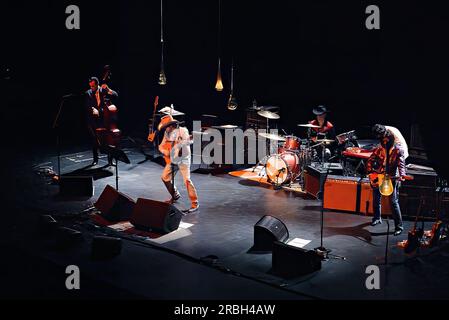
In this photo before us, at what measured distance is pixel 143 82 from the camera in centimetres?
1809

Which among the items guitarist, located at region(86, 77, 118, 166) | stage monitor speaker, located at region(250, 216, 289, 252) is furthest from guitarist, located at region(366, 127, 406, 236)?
guitarist, located at region(86, 77, 118, 166)

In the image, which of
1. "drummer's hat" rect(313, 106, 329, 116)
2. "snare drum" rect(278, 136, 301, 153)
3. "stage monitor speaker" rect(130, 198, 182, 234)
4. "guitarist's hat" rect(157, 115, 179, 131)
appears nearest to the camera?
"stage monitor speaker" rect(130, 198, 182, 234)

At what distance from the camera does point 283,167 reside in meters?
12.5

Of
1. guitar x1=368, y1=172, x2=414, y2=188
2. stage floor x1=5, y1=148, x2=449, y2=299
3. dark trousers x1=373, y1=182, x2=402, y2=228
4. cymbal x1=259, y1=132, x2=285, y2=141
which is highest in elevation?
cymbal x1=259, y1=132, x2=285, y2=141

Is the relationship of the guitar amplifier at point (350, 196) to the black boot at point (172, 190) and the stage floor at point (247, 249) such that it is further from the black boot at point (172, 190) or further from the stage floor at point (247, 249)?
the black boot at point (172, 190)

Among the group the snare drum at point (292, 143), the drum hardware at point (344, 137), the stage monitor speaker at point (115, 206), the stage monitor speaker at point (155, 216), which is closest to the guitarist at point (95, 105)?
the stage monitor speaker at point (115, 206)

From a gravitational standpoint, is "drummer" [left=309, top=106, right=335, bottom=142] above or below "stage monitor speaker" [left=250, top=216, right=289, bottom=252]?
above

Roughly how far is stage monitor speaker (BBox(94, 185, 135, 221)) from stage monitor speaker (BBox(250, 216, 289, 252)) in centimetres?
246

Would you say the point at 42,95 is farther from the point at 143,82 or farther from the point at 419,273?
the point at 419,273

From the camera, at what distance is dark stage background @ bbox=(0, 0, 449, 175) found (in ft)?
39.8

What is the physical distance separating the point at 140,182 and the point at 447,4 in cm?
697

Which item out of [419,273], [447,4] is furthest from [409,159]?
[419,273]

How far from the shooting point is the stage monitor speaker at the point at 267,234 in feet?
28.9

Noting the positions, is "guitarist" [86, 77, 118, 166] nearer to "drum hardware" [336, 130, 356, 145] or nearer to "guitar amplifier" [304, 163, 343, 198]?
"guitar amplifier" [304, 163, 343, 198]
